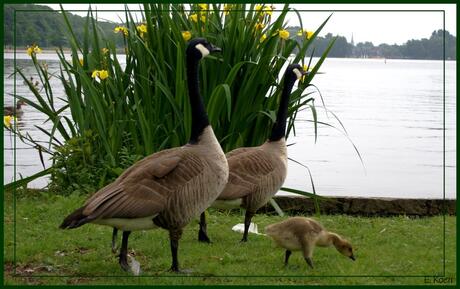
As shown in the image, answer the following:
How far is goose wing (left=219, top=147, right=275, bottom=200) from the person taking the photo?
7.66 m

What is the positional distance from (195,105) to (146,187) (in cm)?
99

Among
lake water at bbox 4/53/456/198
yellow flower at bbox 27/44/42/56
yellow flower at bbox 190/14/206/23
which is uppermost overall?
yellow flower at bbox 190/14/206/23

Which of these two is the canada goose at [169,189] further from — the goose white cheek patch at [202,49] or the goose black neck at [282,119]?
the goose black neck at [282,119]

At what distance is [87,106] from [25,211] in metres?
1.79

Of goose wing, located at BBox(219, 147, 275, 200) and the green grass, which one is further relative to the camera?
goose wing, located at BBox(219, 147, 275, 200)

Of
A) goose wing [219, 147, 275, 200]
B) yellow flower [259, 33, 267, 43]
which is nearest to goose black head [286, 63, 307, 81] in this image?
goose wing [219, 147, 275, 200]

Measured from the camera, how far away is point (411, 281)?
21.3ft

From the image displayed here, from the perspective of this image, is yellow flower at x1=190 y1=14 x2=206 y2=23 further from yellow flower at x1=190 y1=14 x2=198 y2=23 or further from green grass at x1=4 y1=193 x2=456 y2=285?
green grass at x1=4 y1=193 x2=456 y2=285

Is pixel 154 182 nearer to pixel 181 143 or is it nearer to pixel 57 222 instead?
pixel 57 222

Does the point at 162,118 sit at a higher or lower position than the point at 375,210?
higher

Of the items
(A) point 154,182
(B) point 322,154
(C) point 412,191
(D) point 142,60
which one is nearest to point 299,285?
(A) point 154,182

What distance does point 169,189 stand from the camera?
638 centimetres

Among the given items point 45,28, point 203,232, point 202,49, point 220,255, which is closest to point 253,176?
point 203,232

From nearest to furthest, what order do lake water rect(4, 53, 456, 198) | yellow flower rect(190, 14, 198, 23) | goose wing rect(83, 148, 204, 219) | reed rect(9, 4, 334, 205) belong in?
goose wing rect(83, 148, 204, 219) < reed rect(9, 4, 334, 205) < yellow flower rect(190, 14, 198, 23) < lake water rect(4, 53, 456, 198)
